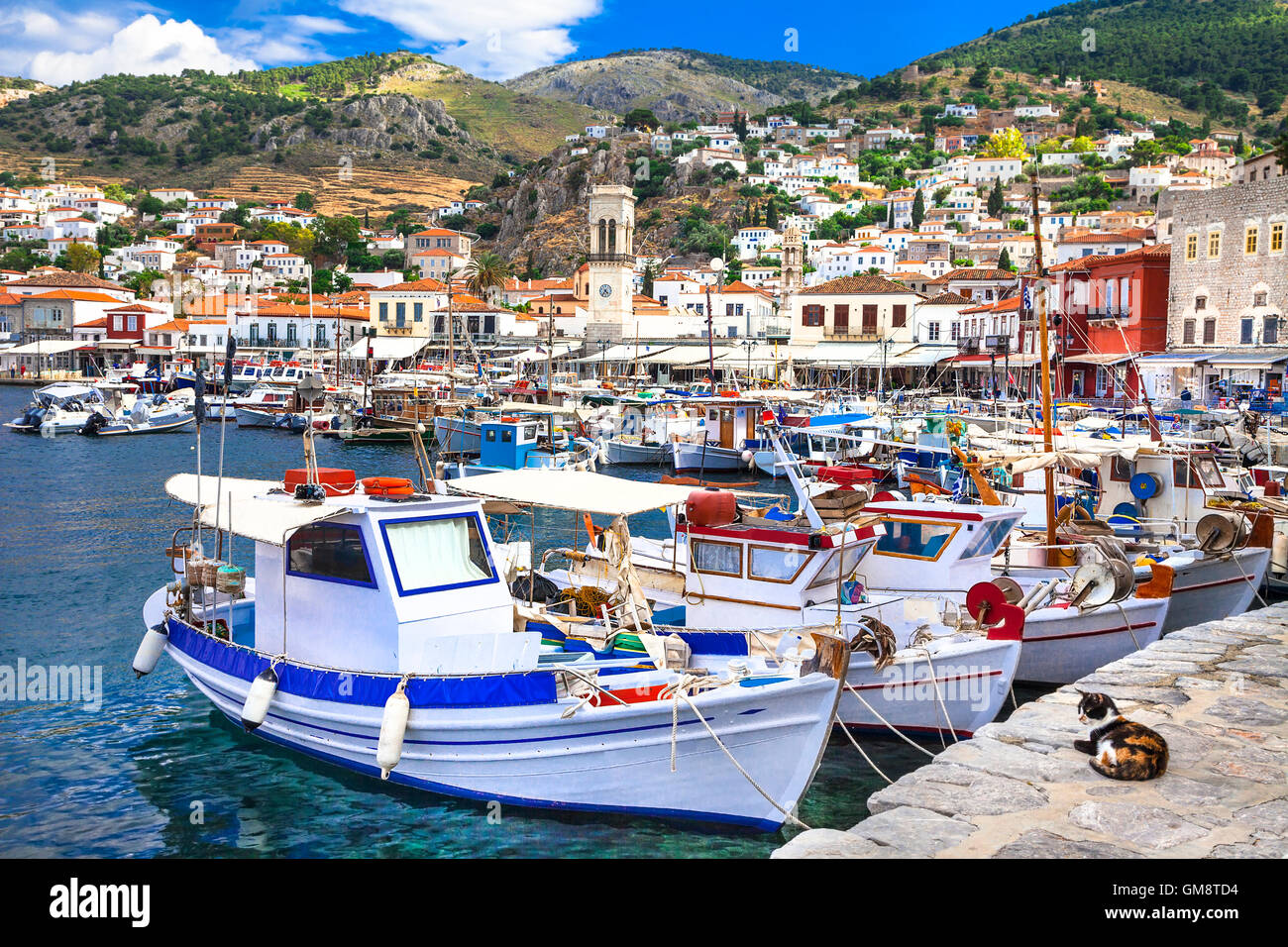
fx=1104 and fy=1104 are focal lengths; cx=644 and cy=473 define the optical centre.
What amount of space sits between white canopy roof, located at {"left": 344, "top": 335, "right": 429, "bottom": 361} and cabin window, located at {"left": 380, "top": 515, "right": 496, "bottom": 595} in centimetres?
6567

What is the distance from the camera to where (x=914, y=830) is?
5.93 metres

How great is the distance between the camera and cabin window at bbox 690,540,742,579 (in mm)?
12484

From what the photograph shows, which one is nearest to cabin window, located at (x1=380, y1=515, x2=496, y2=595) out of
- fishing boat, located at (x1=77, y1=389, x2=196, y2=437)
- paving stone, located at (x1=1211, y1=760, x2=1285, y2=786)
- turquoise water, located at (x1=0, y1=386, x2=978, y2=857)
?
turquoise water, located at (x1=0, y1=386, x2=978, y2=857)

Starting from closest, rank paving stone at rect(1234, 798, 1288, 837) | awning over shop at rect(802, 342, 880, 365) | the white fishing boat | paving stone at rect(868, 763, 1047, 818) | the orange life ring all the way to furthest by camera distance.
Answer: paving stone at rect(1234, 798, 1288, 837), paving stone at rect(868, 763, 1047, 818), the orange life ring, the white fishing boat, awning over shop at rect(802, 342, 880, 365)

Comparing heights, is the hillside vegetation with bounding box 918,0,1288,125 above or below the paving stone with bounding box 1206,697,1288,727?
above

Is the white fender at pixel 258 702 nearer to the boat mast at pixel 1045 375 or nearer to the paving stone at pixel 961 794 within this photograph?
the paving stone at pixel 961 794

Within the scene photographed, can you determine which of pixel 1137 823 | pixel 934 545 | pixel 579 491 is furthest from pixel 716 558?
pixel 1137 823

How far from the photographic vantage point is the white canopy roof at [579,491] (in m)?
11.1

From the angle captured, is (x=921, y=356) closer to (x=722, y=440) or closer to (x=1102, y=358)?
(x=1102, y=358)

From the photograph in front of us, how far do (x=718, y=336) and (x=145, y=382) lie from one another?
38570mm

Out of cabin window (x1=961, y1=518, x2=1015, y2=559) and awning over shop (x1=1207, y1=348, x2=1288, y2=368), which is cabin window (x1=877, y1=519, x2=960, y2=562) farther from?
awning over shop (x1=1207, y1=348, x2=1288, y2=368)

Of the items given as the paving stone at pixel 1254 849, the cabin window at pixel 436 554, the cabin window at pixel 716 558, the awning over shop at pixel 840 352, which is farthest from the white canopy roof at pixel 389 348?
the paving stone at pixel 1254 849

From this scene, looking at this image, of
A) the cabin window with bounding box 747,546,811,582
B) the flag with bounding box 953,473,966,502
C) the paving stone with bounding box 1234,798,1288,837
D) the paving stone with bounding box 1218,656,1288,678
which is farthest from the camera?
the flag with bounding box 953,473,966,502

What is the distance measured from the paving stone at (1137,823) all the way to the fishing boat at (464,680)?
301 centimetres
